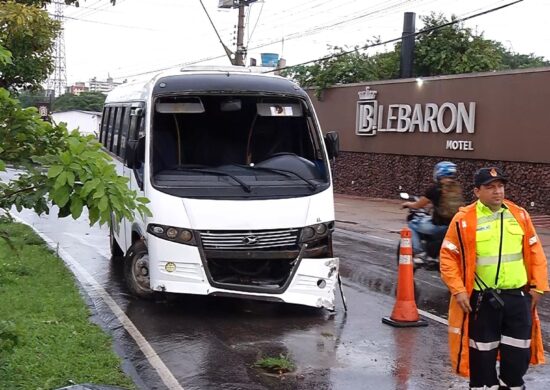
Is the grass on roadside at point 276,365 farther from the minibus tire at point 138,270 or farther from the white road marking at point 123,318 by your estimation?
the minibus tire at point 138,270

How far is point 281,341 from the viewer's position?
7.66 metres

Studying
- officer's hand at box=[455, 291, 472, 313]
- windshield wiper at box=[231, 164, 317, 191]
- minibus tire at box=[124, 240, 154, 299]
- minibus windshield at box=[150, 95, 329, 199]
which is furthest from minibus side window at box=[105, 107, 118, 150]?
officer's hand at box=[455, 291, 472, 313]

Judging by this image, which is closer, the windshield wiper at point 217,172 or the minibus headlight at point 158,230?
the minibus headlight at point 158,230

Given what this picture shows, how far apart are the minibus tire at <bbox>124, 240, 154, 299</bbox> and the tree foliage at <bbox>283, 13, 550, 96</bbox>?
24.8m

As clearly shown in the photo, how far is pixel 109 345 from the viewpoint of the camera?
23.7 ft

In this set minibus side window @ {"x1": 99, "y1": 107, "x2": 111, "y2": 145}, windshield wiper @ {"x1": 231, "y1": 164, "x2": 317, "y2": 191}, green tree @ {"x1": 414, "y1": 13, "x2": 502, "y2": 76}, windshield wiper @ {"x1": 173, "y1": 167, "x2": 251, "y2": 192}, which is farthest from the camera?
green tree @ {"x1": 414, "y1": 13, "x2": 502, "y2": 76}

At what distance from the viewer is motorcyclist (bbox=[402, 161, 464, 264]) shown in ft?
33.1

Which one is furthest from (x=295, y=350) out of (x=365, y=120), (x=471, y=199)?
(x=365, y=120)

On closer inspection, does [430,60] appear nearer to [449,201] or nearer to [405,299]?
[449,201]

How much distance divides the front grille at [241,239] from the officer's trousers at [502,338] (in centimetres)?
326

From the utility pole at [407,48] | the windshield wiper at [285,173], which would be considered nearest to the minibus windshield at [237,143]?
the windshield wiper at [285,173]

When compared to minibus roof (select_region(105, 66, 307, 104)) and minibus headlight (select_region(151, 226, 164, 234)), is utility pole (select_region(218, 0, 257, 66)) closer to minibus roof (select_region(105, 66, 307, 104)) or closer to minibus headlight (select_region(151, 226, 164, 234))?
minibus roof (select_region(105, 66, 307, 104))

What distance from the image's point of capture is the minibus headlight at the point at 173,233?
8172 millimetres

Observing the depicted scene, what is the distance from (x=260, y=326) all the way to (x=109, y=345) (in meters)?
1.72
